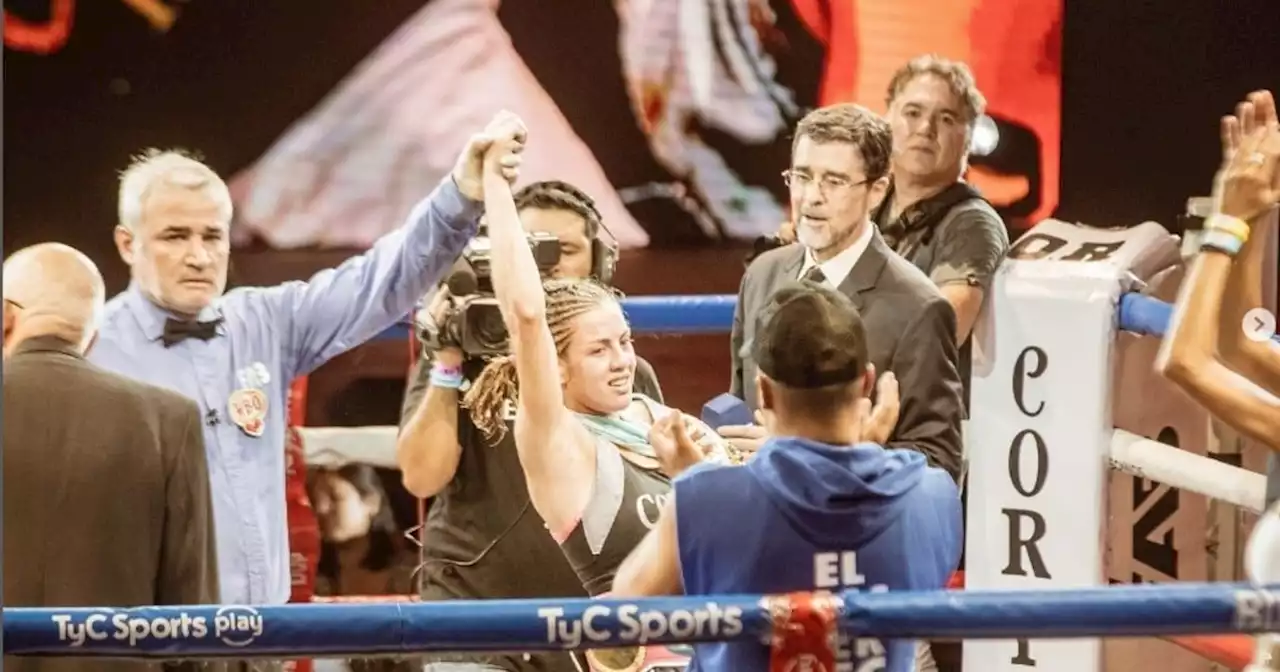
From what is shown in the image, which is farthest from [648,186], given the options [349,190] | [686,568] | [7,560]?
[686,568]

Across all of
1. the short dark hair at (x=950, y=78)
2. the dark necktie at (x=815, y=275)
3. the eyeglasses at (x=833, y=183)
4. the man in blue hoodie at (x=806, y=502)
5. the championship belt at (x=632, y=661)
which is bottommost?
the championship belt at (x=632, y=661)

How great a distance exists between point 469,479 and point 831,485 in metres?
0.77

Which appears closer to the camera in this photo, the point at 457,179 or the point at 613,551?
the point at 613,551

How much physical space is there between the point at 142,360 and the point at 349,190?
4.59 ft

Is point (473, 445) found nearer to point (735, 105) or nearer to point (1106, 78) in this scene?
point (735, 105)

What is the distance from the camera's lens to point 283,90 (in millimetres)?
3244

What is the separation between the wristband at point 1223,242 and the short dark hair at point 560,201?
0.89 metres

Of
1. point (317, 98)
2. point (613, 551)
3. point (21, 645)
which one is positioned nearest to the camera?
point (21, 645)

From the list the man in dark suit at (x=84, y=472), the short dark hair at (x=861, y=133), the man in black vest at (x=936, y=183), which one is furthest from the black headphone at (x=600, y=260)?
the man in dark suit at (x=84, y=472)

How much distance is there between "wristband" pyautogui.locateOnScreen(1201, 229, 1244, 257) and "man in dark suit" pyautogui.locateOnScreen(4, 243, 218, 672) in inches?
42.7

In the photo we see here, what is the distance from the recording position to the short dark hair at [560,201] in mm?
2098

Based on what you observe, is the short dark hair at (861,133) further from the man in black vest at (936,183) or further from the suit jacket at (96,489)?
the suit jacket at (96,489)

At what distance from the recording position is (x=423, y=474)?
1.91m

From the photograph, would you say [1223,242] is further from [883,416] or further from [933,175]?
[933,175]
